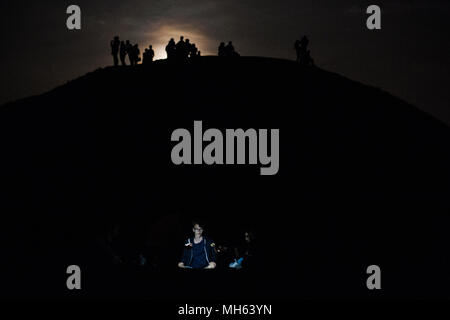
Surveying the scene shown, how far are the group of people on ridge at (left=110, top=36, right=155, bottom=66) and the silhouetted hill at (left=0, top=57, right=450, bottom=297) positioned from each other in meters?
1.78

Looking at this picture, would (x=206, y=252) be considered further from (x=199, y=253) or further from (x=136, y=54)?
(x=136, y=54)

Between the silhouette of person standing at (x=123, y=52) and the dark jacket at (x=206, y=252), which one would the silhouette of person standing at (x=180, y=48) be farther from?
the dark jacket at (x=206, y=252)

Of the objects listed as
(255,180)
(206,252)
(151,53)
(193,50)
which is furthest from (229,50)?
(206,252)

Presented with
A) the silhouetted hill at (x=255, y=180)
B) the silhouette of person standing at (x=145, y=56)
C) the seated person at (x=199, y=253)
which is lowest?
the seated person at (x=199, y=253)

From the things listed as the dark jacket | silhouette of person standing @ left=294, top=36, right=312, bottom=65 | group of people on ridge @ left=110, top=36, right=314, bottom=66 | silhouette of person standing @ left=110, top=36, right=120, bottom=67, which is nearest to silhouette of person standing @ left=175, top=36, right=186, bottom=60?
group of people on ridge @ left=110, top=36, right=314, bottom=66

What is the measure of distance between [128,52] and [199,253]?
7824mm

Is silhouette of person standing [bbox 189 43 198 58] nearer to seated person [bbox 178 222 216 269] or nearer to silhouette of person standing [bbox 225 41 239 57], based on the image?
silhouette of person standing [bbox 225 41 239 57]

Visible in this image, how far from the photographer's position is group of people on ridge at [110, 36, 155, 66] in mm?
14523

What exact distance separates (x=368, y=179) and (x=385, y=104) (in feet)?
9.12

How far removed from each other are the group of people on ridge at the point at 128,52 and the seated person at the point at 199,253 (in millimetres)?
6961

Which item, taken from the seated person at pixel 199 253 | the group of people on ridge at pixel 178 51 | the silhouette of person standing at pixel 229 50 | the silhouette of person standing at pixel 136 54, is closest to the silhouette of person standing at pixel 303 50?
the group of people on ridge at pixel 178 51

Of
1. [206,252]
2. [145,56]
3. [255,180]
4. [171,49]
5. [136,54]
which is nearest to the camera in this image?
[206,252]

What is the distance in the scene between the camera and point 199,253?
31.7ft

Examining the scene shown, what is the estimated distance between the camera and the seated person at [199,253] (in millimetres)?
9562
